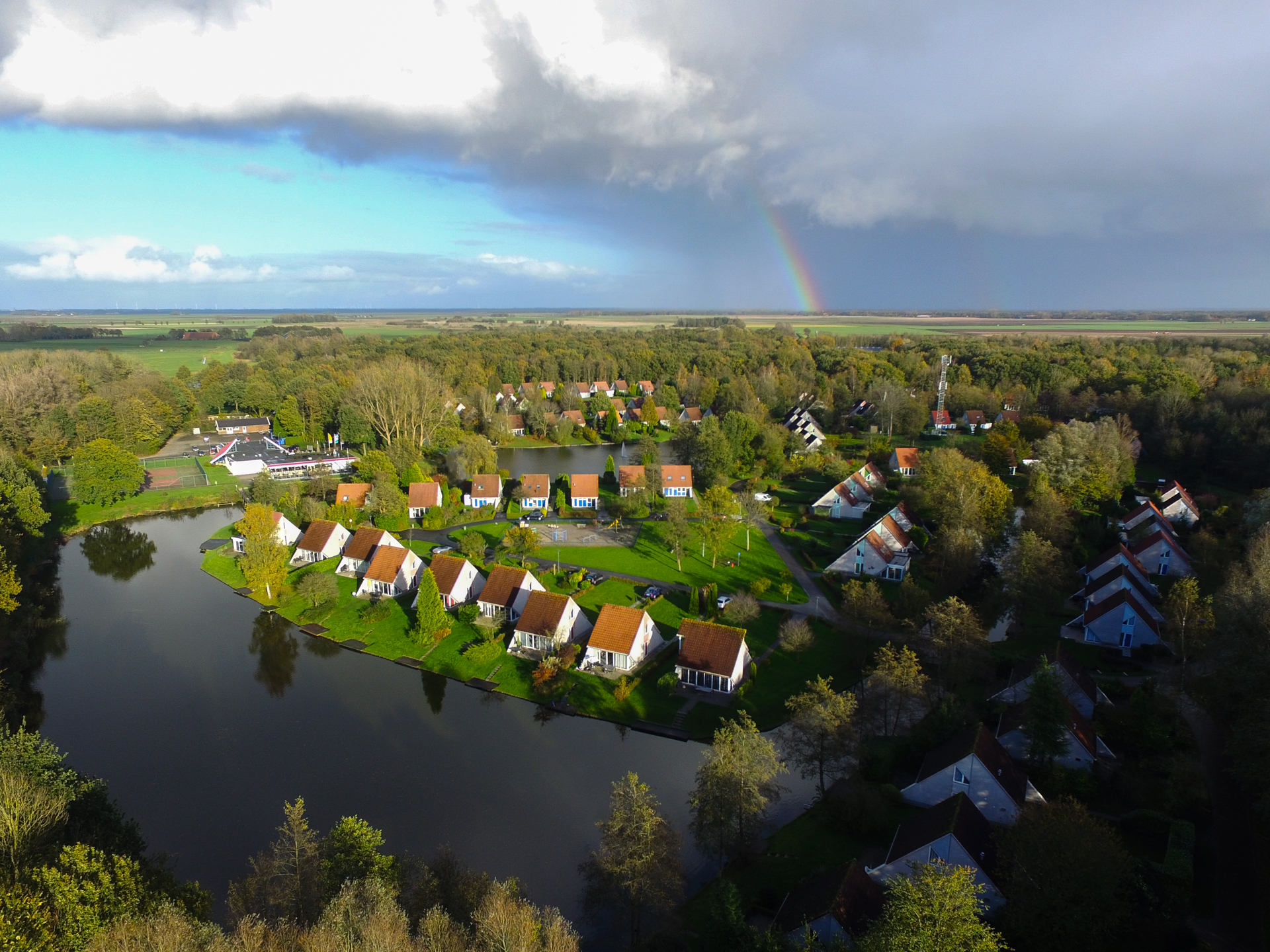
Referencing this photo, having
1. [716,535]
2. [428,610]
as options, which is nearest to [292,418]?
[428,610]

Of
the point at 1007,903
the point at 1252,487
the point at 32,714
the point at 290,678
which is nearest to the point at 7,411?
the point at 32,714

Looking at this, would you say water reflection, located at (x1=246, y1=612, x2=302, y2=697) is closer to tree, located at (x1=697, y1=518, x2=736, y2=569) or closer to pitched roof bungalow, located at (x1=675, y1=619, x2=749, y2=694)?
pitched roof bungalow, located at (x1=675, y1=619, x2=749, y2=694)

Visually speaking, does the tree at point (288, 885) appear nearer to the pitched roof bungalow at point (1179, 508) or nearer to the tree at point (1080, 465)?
the tree at point (1080, 465)

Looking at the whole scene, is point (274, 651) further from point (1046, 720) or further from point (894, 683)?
point (1046, 720)

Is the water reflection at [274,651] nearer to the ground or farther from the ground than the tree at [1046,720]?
nearer to the ground

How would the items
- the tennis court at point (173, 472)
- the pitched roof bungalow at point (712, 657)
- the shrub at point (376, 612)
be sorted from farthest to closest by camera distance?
the tennis court at point (173, 472)
the shrub at point (376, 612)
the pitched roof bungalow at point (712, 657)

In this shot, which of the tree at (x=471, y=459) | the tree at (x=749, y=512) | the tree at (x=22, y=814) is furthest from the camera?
the tree at (x=471, y=459)

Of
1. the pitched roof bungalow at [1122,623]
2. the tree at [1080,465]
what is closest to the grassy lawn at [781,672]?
the pitched roof bungalow at [1122,623]
